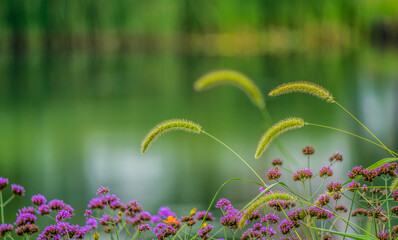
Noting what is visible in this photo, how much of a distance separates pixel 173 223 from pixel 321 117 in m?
14.1

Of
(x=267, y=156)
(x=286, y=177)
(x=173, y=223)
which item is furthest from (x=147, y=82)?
(x=173, y=223)

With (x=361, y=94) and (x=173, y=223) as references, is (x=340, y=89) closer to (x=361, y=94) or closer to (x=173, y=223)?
(x=361, y=94)

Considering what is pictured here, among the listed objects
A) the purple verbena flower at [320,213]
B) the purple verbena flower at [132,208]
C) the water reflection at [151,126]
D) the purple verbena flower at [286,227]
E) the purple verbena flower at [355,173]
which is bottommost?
the purple verbena flower at [286,227]

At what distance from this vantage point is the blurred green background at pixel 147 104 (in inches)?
398

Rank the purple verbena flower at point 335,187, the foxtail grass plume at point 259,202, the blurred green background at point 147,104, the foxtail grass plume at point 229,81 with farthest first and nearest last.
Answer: the blurred green background at point 147,104 → the foxtail grass plume at point 229,81 → the purple verbena flower at point 335,187 → the foxtail grass plume at point 259,202

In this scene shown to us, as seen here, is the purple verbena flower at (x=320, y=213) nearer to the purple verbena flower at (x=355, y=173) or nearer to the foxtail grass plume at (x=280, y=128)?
the purple verbena flower at (x=355, y=173)

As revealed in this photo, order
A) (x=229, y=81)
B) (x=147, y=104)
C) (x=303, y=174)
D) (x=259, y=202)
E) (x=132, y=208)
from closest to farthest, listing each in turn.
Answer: (x=259, y=202), (x=303, y=174), (x=132, y=208), (x=229, y=81), (x=147, y=104)

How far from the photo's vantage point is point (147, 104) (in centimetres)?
1930

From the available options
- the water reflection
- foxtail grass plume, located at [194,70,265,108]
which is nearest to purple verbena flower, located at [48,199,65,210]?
foxtail grass plume, located at [194,70,265,108]

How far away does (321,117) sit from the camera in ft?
53.0

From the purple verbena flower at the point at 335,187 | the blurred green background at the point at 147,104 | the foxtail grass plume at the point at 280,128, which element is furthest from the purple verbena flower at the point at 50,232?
the blurred green background at the point at 147,104

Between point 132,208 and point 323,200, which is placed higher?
point 132,208

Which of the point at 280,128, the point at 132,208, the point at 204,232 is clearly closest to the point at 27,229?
the point at 132,208

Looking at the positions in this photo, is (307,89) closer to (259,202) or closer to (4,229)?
(259,202)
